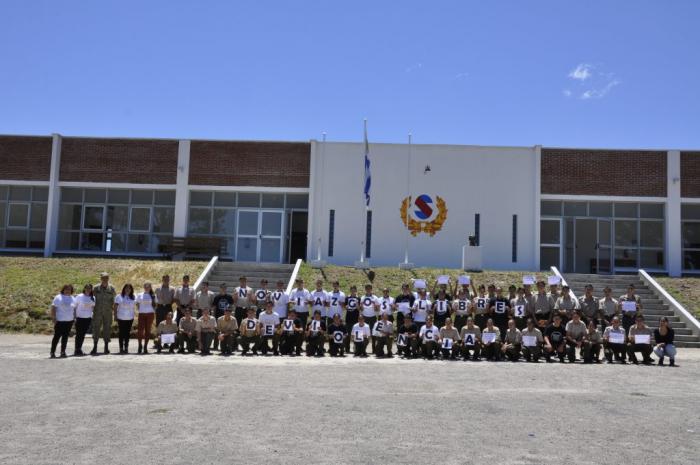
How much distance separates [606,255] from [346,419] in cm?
2432

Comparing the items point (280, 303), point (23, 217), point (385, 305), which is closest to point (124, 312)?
point (280, 303)

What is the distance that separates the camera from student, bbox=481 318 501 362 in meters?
14.2

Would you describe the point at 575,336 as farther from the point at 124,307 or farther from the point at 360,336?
the point at 124,307

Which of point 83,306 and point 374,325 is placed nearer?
point 83,306

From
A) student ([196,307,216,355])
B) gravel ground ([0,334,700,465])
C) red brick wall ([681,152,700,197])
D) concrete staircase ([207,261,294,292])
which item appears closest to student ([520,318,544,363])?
gravel ground ([0,334,700,465])

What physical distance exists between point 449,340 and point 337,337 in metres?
2.59

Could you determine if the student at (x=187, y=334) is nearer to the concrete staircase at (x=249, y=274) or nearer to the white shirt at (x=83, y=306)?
the white shirt at (x=83, y=306)

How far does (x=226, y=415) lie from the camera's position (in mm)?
7375

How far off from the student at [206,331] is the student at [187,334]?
0.14 m

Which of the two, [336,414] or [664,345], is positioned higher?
[664,345]

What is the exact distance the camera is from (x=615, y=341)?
563 inches

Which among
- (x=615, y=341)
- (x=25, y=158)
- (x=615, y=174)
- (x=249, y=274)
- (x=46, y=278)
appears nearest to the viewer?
(x=615, y=341)

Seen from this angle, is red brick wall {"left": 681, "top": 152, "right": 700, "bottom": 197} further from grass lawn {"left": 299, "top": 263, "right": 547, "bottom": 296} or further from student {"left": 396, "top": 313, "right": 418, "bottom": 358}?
Result: student {"left": 396, "top": 313, "right": 418, "bottom": 358}

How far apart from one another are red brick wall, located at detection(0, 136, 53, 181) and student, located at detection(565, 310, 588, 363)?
2422 cm
